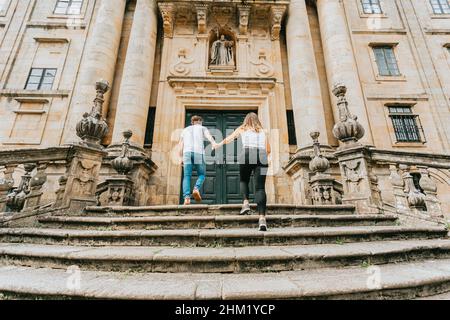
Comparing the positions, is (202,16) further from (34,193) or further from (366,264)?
(366,264)

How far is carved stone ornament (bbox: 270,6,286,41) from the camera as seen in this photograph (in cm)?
1067

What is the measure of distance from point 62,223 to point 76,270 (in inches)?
90.7

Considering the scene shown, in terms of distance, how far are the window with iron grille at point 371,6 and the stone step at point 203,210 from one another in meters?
13.0

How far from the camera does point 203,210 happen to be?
16.3 feet

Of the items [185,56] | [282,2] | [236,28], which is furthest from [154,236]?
[282,2]

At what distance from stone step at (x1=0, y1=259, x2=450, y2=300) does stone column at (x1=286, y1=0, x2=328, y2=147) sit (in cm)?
647

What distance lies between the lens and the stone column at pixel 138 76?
8.62m

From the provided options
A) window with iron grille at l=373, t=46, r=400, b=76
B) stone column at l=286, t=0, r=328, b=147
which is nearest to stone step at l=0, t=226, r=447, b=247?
stone column at l=286, t=0, r=328, b=147

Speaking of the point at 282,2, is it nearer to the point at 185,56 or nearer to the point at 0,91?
the point at 185,56

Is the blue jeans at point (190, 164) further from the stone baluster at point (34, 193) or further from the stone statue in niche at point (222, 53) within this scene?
the stone statue in niche at point (222, 53)

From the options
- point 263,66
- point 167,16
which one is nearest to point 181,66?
point 167,16

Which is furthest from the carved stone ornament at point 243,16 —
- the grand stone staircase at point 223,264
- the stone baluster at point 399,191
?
the grand stone staircase at point 223,264

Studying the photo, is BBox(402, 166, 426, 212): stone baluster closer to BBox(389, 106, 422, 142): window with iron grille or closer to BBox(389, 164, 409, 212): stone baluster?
BBox(389, 164, 409, 212): stone baluster

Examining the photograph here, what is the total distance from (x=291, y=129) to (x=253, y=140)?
6.47 metres
